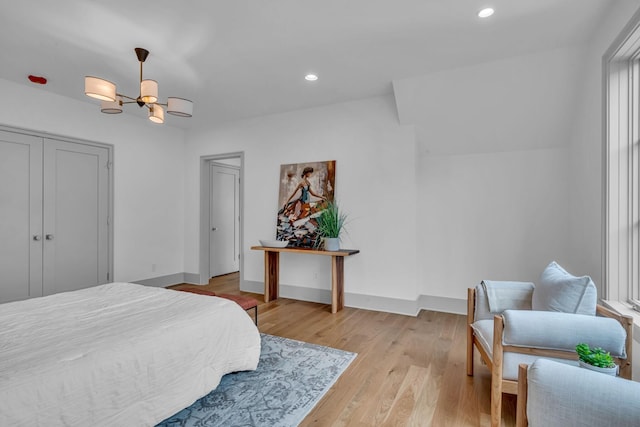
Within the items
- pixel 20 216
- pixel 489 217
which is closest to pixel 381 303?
pixel 489 217

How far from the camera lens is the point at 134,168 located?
15.8 feet

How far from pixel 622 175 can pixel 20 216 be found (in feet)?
19.0

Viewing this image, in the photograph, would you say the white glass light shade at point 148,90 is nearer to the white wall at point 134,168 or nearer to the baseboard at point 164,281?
the white wall at point 134,168

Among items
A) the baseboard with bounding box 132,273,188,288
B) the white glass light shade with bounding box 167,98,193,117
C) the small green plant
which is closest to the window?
the small green plant

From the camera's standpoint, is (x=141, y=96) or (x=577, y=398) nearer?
(x=577, y=398)

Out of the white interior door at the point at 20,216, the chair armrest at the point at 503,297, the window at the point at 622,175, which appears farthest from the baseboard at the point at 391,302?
the white interior door at the point at 20,216

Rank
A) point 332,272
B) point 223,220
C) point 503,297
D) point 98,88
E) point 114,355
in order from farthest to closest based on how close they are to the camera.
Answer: point 223,220
point 332,272
point 98,88
point 503,297
point 114,355

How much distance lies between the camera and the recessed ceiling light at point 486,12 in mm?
→ 2285

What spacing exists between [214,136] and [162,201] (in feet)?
4.51

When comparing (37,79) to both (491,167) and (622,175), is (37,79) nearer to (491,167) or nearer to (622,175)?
(491,167)

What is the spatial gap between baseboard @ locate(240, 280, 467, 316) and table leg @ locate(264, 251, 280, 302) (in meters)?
0.34

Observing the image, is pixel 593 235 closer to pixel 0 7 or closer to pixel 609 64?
pixel 609 64

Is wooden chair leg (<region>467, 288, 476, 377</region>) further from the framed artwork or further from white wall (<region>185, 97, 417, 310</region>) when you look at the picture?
the framed artwork

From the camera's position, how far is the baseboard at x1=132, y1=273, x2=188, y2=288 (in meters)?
4.96
